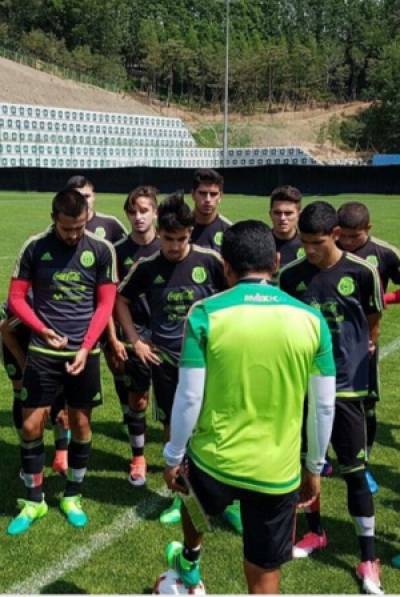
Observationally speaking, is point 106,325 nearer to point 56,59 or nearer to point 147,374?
point 147,374

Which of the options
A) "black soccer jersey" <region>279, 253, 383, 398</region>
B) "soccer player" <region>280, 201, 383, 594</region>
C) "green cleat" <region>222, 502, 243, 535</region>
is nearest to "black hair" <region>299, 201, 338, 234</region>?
"soccer player" <region>280, 201, 383, 594</region>

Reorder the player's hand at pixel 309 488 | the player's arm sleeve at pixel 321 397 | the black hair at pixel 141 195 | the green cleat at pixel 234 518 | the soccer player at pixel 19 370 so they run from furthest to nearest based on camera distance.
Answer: the black hair at pixel 141 195
the soccer player at pixel 19 370
the green cleat at pixel 234 518
the player's hand at pixel 309 488
the player's arm sleeve at pixel 321 397

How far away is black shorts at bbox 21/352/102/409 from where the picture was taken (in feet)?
15.2

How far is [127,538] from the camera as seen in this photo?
15.0 ft

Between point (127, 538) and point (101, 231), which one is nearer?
point (127, 538)

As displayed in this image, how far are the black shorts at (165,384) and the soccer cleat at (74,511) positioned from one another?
33.8 inches

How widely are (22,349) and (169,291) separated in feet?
4.47

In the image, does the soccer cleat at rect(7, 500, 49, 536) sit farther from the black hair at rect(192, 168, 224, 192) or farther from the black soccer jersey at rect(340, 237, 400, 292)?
the black soccer jersey at rect(340, 237, 400, 292)

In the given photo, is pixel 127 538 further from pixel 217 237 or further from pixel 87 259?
pixel 217 237

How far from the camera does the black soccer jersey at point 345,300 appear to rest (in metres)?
4.05

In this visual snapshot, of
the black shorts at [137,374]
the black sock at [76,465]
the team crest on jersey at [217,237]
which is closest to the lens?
the black sock at [76,465]

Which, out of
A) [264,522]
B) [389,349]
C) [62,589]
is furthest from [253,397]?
[389,349]

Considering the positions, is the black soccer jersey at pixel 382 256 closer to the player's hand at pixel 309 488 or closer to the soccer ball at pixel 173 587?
the player's hand at pixel 309 488

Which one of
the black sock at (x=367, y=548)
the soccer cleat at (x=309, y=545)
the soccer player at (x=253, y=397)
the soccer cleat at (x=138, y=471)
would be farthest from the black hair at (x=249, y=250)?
the soccer cleat at (x=138, y=471)
